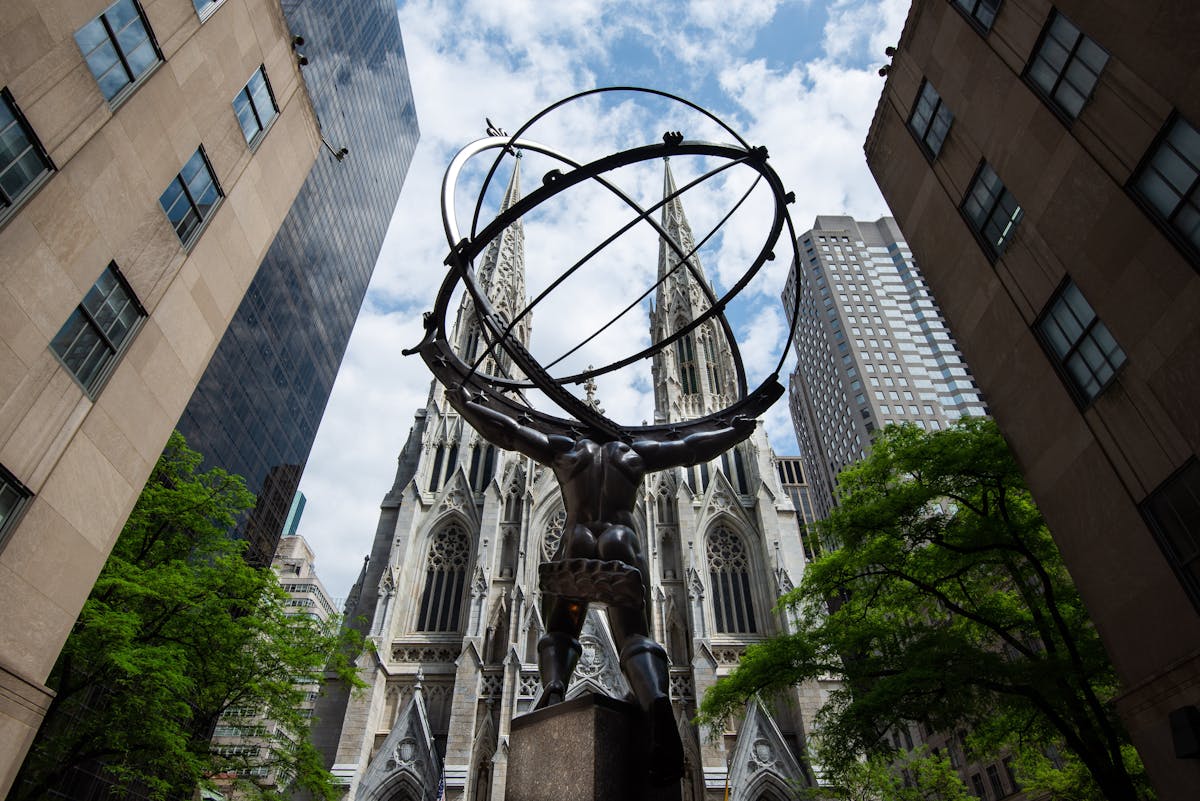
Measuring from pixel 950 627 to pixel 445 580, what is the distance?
26887 mm

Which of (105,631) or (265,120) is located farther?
(265,120)

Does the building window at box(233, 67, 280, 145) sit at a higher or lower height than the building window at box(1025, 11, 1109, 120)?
higher

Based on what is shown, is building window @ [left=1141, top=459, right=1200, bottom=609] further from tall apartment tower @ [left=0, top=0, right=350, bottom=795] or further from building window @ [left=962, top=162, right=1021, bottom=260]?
tall apartment tower @ [left=0, top=0, right=350, bottom=795]

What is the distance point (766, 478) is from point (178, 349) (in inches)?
1203

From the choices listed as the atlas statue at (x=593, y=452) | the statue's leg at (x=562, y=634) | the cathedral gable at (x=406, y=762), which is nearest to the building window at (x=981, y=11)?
the atlas statue at (x=593, y=452)

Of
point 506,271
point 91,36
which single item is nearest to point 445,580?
point 506,271

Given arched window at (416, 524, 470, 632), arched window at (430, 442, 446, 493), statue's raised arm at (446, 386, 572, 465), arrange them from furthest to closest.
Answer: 1. arched window at (430, 442, 446, 493)
2. arched window at (416, 524, 470, 632)
3. statue's raised arm at (446, 386, 572, 465)

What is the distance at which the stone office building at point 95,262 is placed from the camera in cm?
881

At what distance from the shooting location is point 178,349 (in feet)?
39.6

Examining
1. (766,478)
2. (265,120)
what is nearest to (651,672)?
(265,120)

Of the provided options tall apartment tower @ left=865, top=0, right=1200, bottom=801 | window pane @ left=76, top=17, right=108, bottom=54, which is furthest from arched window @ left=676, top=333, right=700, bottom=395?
window pane @ left=76, top=17, right=108, bottom=54

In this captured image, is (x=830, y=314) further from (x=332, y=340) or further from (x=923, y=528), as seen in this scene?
(x=923, y=528)

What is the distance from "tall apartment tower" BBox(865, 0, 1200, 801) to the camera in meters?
8.67

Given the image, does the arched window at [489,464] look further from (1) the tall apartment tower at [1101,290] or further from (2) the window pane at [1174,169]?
(2) the window pane at [1174,169]
